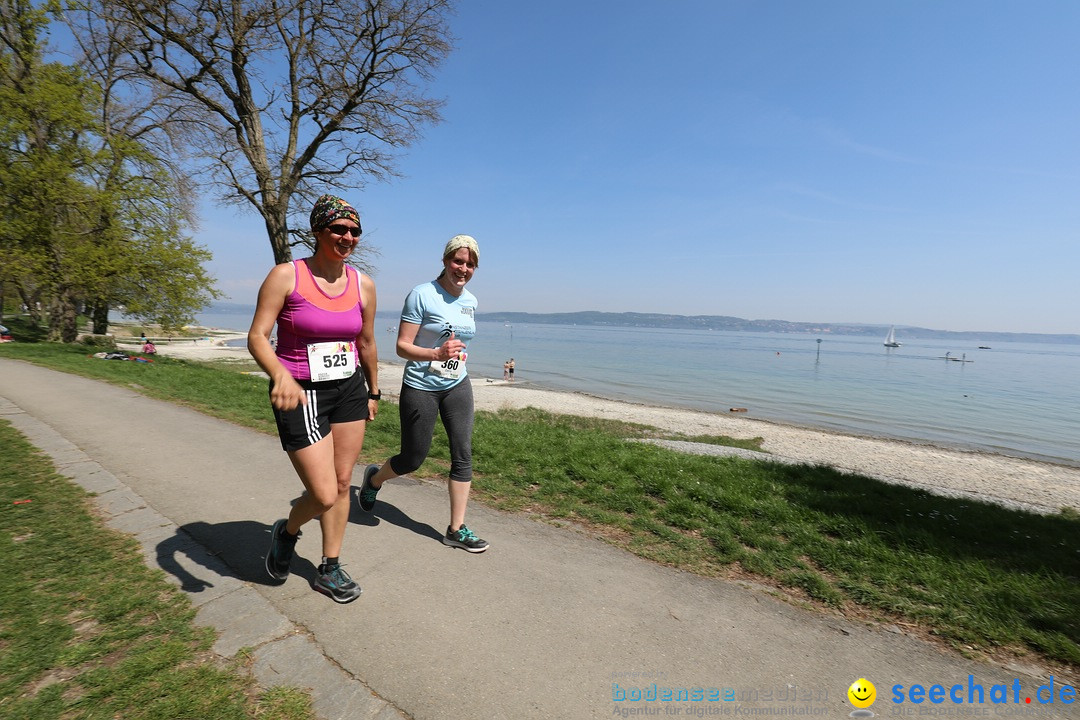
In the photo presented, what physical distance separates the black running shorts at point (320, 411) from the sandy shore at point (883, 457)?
896 centimetres

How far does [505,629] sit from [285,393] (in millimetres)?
1645

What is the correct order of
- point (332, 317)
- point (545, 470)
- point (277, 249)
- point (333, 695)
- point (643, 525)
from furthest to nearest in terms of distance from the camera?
point (277, 249) → point (545, 470) → point (643, 525) → point (332, 317) → point (333, 695)

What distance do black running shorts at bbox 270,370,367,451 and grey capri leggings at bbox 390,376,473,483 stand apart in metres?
0.57

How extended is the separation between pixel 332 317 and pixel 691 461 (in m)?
4.88

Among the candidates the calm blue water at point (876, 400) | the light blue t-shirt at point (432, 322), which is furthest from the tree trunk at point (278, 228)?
the light blue t-shirt at point (432, 322)

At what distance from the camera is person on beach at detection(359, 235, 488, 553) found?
3477 millimetres

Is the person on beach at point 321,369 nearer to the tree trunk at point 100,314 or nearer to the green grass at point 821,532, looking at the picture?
the green grass at point 821,532

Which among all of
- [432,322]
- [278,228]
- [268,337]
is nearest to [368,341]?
[432,322]

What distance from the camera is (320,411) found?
273cm

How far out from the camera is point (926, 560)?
3531mm

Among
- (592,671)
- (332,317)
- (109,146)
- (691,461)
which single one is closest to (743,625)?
(592,671)

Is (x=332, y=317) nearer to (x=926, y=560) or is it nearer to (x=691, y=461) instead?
(x=926, y=560)

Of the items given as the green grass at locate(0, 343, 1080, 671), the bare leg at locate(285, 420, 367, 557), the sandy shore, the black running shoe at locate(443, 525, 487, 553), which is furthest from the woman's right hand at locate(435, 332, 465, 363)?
the sandy shore

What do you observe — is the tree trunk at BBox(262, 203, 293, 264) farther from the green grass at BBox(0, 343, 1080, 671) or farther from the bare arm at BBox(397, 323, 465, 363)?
the bare arm at BBox(397, 323, 465, 363)
